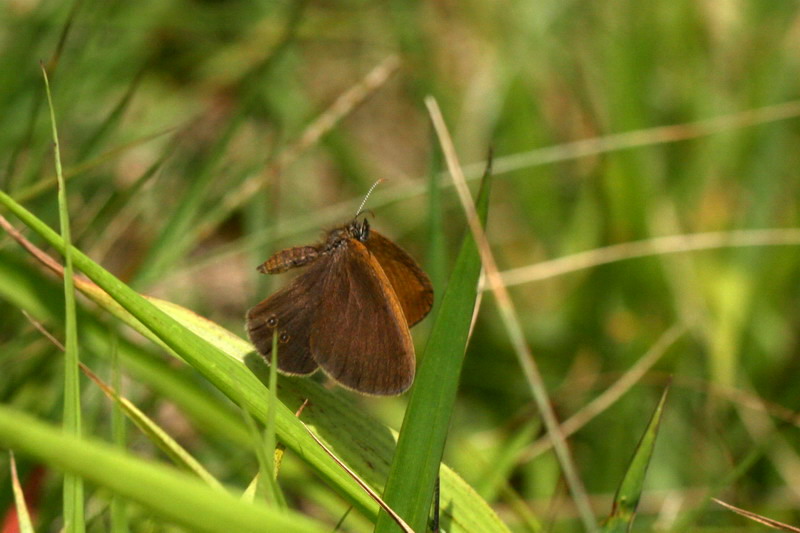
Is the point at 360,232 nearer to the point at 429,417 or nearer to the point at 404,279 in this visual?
the point at 404,279

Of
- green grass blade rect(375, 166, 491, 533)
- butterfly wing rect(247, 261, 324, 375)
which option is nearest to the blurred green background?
butterfly wing rect(247, 261, 324, 375)

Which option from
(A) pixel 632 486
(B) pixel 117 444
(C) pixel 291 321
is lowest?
(B) pixel 117 444

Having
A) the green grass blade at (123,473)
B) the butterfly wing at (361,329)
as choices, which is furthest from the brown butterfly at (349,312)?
the green grass blade at (123,473)

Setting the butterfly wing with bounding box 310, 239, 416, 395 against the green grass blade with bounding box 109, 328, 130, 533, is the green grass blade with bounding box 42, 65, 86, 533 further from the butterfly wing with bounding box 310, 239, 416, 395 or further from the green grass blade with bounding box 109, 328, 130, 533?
the butterfly wing with bounding box 310, 239, 416, 395

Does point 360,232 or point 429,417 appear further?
point 360,232

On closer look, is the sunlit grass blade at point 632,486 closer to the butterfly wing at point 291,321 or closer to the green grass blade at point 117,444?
the butterfly wing at point 291,321

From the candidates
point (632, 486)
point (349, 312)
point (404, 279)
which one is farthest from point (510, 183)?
point (632, 486)
